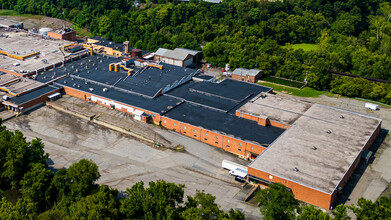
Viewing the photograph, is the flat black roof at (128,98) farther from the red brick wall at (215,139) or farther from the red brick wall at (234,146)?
the red brick wall at (234,146)

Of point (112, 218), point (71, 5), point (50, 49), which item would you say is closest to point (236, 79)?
point (50, 49)

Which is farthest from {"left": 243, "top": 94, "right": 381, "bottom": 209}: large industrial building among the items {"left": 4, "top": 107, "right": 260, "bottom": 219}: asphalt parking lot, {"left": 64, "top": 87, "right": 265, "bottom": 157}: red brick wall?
{"left": 4, "top": 107, "right": 260, "bottom": 219}: asphalt parking lot

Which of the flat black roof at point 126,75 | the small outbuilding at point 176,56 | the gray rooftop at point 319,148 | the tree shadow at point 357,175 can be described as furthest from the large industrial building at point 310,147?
the small outbuilding at point 176,56

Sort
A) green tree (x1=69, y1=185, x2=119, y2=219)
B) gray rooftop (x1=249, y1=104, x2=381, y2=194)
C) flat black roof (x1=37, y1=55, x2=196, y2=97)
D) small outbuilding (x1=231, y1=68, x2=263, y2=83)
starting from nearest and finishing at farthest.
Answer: green tree (x1=69, y1=185, x2=119, y2=219), gray rooftop (x1=249, y1=104, x2=381, y2=194), flat black roof (x1=37, y1=55, x2=196, y2=97), small outbuilding (x1=231, y1=68, x2=263, y2=83)

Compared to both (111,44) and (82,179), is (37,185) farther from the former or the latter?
(111,44)

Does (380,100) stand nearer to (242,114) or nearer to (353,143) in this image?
(353,143)

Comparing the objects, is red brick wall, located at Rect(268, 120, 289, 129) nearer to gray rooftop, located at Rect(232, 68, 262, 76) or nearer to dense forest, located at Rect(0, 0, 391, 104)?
dense forest, located at Rect(0, 0, 391, 104)
